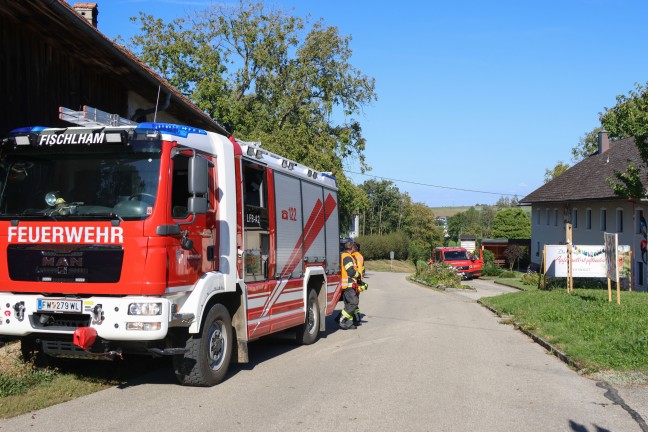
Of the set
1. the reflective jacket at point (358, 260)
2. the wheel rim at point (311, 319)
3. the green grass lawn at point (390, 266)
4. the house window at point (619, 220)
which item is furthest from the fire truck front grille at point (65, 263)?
the green grass lawn at point (390, 266)

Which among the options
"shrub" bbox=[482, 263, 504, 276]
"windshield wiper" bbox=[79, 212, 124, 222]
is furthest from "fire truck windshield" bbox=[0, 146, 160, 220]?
"shrub" bbox=[482, 263, 504, 276]

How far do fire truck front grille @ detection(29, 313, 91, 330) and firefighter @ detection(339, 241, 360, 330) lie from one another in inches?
308

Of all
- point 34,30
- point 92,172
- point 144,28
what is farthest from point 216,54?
point 92,172

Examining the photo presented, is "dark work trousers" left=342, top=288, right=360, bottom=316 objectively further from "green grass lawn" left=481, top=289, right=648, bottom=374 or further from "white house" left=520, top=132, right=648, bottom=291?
"white house" left=520, top=132, right=648, bottom=291

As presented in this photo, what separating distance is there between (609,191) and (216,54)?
76.2 feet

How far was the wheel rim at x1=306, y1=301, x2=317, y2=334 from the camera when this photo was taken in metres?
12.0

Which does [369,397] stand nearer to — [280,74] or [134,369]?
[134,369]

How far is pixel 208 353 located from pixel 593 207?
125 feet

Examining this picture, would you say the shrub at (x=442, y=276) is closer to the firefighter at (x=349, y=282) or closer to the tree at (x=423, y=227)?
the firefighter at (x=349, y=282)

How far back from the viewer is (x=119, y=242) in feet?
22.4

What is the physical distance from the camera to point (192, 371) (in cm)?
765

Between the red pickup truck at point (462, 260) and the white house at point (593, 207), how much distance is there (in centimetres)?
694

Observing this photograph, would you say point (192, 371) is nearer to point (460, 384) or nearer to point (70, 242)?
point (70, 242)

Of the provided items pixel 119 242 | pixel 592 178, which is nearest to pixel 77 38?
pixel 119 242
